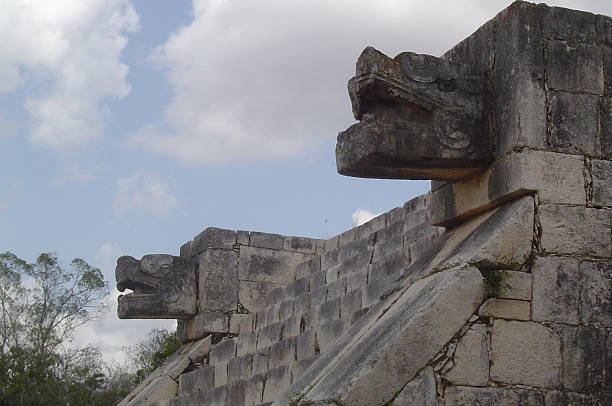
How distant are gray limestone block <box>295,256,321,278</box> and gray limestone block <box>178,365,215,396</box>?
1.78 m

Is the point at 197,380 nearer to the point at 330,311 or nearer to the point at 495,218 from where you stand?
the point at 330,311

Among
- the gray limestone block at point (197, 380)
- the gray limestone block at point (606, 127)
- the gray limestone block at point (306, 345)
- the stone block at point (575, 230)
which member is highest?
the gray limestone block at point (606, 127)

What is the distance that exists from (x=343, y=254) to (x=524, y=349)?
17.8 feet

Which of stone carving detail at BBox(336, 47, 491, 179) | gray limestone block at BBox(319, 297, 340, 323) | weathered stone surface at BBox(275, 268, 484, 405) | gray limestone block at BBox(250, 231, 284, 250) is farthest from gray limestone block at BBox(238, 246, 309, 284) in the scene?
weathered stone surface at BBox(275, 268, 484, 405)

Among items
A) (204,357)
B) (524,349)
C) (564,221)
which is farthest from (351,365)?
(204,357)

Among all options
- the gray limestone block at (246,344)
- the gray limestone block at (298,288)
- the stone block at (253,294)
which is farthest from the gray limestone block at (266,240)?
the gray limestone block at (246,344)

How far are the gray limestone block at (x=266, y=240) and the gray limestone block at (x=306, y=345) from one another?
469 cm

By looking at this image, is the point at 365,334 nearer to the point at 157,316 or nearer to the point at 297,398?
the point at 297,398

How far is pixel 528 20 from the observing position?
292 inches

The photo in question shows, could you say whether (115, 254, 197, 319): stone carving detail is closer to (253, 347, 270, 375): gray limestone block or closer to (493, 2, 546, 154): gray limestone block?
(253, 347, 270, 375): gray limestone block

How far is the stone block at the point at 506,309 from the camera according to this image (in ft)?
22.2

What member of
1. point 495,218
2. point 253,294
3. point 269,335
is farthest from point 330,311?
point 253,294

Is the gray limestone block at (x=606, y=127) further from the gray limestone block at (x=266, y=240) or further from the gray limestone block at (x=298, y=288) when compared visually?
the gray limestone block at (x=266, y=240)

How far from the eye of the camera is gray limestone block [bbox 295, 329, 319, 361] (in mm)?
9711
